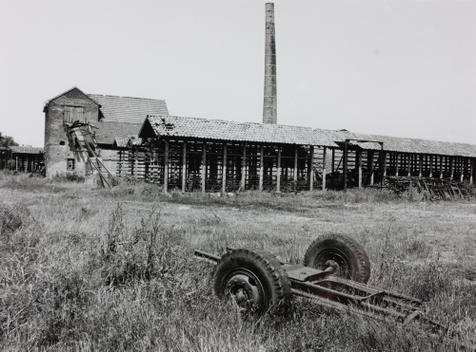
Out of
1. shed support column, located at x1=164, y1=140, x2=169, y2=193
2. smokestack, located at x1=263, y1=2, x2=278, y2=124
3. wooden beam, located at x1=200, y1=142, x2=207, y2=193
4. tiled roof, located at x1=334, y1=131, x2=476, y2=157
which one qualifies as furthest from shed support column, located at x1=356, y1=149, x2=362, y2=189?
shed support column, located at x1=164, y1=140, x2=169, y2=193

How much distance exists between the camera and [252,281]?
457 centimetres

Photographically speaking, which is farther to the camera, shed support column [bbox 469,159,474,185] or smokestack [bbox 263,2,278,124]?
shed support column [bbox 469,159,474,185]

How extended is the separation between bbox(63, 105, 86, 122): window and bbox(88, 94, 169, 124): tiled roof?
2.32 meters

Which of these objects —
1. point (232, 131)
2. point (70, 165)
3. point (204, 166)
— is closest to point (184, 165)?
point (204, 166)

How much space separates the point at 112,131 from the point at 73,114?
11.2 ft

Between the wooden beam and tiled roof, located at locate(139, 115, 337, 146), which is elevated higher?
tiled roof, located at locate(139, 115, 337, 146)

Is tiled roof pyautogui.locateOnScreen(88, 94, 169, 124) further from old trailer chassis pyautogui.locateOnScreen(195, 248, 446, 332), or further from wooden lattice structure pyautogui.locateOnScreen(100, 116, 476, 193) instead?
old trailer chassis pyautogui.locateOnScreen(195, 248, 446, 332)

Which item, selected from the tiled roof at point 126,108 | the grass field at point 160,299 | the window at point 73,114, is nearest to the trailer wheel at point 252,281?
the grass field at point 160,299

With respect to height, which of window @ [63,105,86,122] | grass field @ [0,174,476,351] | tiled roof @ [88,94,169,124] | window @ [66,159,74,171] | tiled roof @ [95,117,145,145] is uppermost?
tiled roof @ [88,94,169,124]

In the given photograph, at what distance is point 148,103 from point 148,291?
134ft

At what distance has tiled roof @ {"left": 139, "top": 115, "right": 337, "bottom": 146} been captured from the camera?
21.8 m

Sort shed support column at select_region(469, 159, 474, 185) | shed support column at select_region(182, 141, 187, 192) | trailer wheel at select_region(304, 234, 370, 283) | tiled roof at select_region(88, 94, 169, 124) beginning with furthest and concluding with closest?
tiled roof at select_region(88, 94, 169, 124) → shed support column at select_region(469, 159, 474, 185) → shed support column at select_region(182, 141, 187, 192) → trailer wheel at select_region(304, 234, 370, 283)

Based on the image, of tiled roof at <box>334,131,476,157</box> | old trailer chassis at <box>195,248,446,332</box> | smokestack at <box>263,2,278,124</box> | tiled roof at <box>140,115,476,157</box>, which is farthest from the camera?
smokestack at <box>263,2,278,124</box>

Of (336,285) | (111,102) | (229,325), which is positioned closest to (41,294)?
(229,325)
